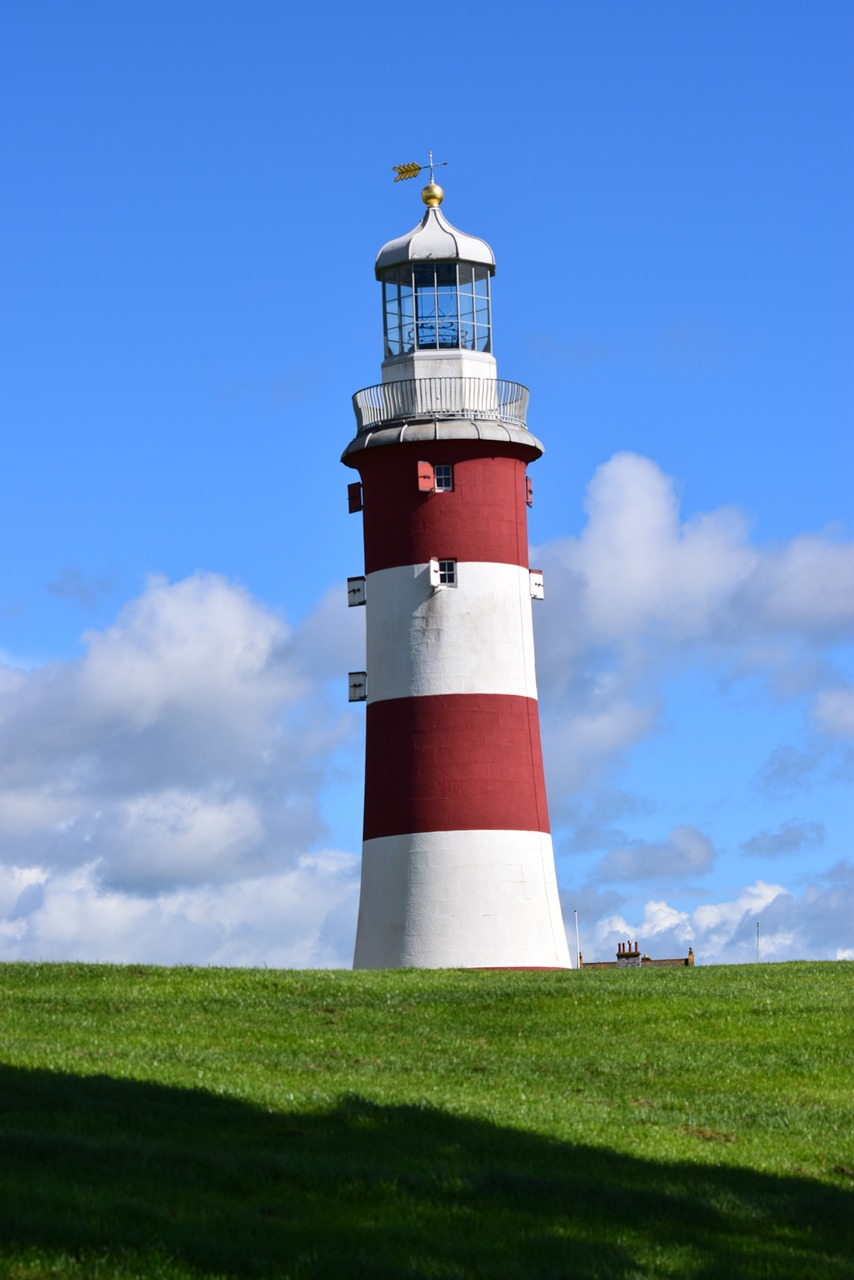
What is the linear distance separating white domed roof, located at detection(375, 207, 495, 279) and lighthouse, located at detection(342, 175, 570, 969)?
42 millimetres

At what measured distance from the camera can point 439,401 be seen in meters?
39.0

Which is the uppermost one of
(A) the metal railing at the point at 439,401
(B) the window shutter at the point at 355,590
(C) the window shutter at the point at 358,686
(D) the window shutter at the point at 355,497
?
(A) the metal railing at the point at 439,401

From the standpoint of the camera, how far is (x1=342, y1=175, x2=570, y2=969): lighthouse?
36.5 meters

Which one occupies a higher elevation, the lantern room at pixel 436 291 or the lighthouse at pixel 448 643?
the lantern room at pixel 436 291

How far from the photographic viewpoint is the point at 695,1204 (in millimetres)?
15164

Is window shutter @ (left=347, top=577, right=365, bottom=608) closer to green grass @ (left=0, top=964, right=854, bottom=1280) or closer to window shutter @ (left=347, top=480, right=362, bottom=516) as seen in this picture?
window shutter @ (left=347, top=480, right=362, bottom=516)

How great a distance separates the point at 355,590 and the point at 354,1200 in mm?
25695

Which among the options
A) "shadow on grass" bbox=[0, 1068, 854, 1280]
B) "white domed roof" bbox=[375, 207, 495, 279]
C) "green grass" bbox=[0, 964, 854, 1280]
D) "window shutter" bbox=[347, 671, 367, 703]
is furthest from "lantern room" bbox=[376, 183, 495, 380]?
"shadow on grass" bbox=[0, 1068, 854, 1280]

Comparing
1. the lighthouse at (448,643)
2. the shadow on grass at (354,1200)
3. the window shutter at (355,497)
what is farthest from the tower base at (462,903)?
the shadow on grass at (354,1200)

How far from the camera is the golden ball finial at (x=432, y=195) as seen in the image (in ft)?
134

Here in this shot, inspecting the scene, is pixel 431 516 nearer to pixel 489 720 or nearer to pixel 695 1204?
pixel 489 720

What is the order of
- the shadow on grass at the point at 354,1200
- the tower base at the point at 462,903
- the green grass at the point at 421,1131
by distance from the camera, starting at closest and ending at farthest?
1. the shadow on grass at the point at 354,1200
2. the green grass at the point at 421,1131
3. the tower base at the point at 462,903

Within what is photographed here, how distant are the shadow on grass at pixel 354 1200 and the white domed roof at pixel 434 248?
2545 cm

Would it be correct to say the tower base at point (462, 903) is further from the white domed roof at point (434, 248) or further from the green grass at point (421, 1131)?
the white domed roof at point (434, 248)
